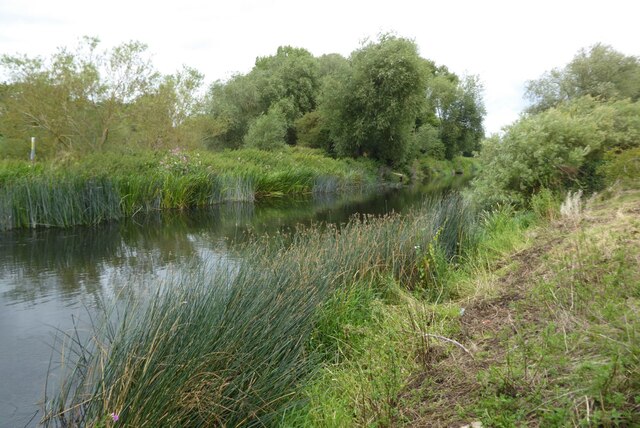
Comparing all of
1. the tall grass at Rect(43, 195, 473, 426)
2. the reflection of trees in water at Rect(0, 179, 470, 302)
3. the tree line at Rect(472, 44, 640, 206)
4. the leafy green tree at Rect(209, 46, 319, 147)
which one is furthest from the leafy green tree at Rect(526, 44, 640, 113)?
the tall grass at Rect(43, 195, 473, 426)

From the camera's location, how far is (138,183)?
1310 centimetres

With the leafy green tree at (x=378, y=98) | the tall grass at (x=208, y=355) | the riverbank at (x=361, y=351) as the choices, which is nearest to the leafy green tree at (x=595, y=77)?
the leafy green tree at (x=378, y=98)

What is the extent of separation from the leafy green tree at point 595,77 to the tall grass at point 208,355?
19.7m

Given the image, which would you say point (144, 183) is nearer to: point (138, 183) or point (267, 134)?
point (138, 183)

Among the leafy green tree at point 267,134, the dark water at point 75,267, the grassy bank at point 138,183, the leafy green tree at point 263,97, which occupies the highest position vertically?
the leafy green tree at point 263,97

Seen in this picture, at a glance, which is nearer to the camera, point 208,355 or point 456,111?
point 208,355

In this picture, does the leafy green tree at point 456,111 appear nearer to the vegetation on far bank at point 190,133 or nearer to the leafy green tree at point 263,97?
the vegetation on far bank at point 190,133

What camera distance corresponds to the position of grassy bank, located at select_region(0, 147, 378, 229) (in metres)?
10.4

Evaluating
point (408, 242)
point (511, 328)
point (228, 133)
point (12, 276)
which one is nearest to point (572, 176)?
point (408, 242)

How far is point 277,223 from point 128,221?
3.75 meters

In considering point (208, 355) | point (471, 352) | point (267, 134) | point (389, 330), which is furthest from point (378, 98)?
point (208, 355)

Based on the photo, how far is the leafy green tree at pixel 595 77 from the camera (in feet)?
65.7

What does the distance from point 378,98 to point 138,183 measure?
16.6 m

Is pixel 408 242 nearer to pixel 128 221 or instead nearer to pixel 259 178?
pixel 128 221
